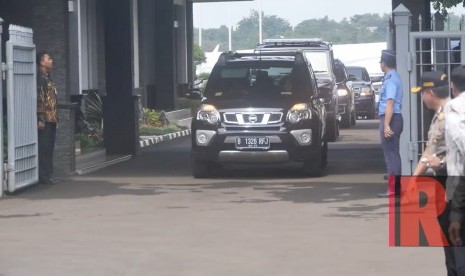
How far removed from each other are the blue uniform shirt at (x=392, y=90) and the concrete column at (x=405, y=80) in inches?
24.8

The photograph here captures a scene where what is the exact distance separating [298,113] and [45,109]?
12.2 feet

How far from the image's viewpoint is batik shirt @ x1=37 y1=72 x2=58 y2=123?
1775 centimetres

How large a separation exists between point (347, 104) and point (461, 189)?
25.4 m

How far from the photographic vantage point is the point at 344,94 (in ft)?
106

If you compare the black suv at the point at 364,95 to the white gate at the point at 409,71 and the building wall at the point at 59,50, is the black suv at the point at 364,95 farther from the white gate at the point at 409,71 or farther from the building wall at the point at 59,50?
the white gate at the point at 409,71

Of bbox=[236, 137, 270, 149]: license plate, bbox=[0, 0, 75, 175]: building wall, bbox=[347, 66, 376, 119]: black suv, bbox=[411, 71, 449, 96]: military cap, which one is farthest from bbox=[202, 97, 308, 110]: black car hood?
bbox=[347, 66, 376, 119]: black suv

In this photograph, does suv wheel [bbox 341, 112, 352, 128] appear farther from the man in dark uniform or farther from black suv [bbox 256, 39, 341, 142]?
the man in dark uniform

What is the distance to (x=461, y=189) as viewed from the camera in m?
8.05

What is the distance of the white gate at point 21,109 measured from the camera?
1661cm

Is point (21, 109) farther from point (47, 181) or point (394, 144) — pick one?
point (394, 144)

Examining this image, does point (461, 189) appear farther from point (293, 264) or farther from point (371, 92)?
point (371, 92)

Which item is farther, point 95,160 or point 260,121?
point 95,160

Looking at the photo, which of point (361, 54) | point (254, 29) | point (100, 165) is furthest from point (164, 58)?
point (254, 29)

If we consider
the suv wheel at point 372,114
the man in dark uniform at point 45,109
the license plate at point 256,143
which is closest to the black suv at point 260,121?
the license plate at point 256,143
